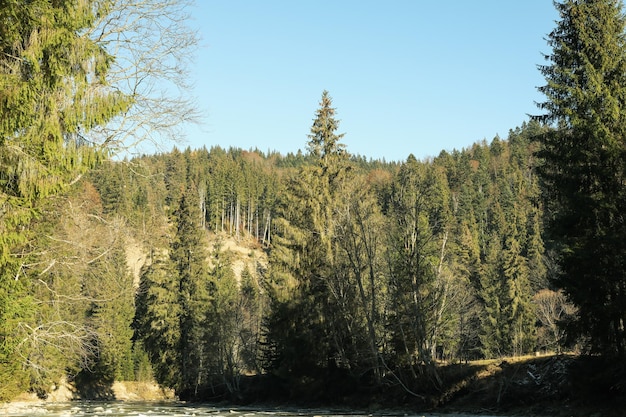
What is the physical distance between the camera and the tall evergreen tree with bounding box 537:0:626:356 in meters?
15.4

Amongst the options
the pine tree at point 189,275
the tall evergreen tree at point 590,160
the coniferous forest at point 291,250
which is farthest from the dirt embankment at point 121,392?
the tall evergreen tree at point 590,160

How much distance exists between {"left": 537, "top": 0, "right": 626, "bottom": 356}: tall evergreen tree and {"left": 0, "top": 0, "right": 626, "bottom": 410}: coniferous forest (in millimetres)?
61

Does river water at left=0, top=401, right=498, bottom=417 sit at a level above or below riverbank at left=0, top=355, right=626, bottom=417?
below

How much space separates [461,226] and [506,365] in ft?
172

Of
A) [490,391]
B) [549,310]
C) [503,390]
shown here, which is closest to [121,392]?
[549,310]

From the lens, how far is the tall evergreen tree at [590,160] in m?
15.4

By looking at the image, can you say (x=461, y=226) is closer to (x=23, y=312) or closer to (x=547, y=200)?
(x=547, y=200)

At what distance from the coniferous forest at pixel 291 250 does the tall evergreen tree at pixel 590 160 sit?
61 millimetres

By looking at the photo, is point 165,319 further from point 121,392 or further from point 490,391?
point 490,391

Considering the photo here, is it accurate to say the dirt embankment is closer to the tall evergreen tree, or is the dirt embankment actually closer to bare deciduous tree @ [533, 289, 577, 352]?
bare deciduous tree @ [533, 289, 577, 352]

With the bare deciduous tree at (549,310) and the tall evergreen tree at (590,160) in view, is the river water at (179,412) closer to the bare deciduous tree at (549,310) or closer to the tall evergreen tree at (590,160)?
the tall evergreen tree at (590,160)

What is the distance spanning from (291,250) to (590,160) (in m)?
16.9

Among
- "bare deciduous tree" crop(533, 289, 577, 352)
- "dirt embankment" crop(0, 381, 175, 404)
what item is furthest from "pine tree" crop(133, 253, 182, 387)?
"bare deciduous tree" crop(533, 289, 577, 352)

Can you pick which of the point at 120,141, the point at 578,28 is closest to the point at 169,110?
the point at 120,141
